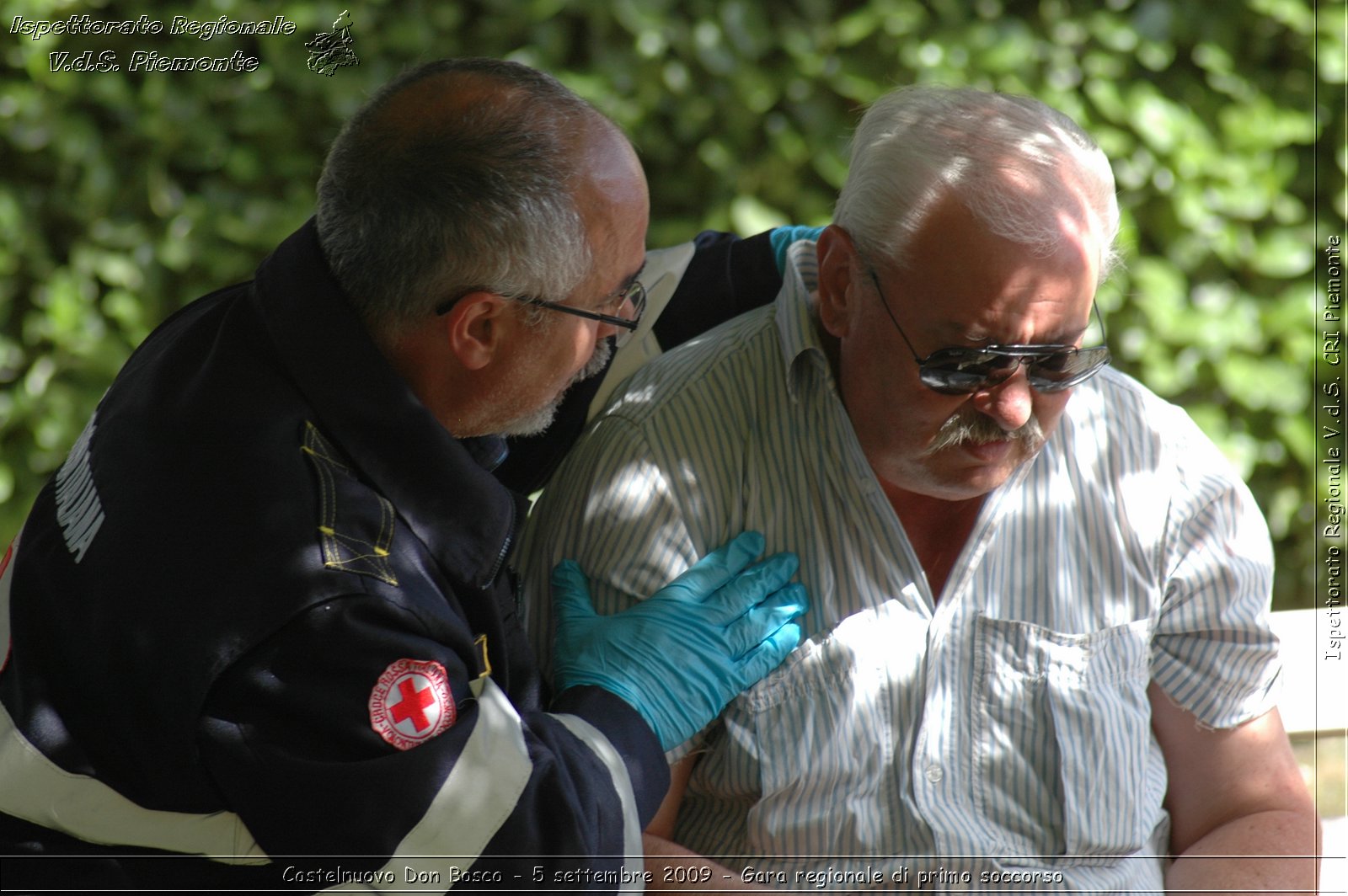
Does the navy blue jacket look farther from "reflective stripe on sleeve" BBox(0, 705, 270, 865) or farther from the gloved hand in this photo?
the gloved hand

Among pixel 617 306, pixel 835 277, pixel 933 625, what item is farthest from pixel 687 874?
pixel 835 277

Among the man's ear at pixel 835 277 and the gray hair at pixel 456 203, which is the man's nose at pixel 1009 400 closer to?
the man's ear at pixel 835 277

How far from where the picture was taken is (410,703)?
150 centimetres

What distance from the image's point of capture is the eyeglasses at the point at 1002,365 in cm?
192

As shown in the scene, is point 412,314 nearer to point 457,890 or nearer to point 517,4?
point 457,890

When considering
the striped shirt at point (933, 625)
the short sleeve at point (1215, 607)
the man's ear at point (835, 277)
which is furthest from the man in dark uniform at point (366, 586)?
the short sleeve at point (1215, 607)

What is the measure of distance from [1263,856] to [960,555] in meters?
0.70

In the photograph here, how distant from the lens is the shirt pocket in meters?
2.03

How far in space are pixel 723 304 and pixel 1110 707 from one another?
104cm

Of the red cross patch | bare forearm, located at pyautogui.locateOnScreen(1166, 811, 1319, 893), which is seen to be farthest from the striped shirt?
the red cross patch

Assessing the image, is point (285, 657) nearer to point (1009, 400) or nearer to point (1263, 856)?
point (1009, 400)

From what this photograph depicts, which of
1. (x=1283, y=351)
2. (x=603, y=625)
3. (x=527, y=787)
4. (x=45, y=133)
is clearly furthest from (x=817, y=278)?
Answer: (x=1283, y=351)

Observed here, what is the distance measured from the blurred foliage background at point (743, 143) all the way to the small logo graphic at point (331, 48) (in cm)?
4

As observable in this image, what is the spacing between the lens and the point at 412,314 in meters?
1.75
